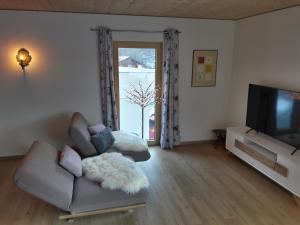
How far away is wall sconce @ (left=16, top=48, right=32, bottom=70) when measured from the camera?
154 inches

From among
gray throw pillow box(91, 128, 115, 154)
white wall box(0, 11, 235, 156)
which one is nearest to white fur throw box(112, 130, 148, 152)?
gray throw pillow box(91, 128, 115, 154)

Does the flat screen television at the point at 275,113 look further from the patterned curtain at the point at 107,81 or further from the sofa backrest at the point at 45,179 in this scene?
the sofa backrest at the point at 45,179

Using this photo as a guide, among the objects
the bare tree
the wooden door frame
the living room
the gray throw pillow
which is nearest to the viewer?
the living room

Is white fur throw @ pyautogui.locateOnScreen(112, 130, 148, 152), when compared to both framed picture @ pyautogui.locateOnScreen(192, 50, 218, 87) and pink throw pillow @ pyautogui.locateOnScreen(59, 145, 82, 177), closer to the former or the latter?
pink throw pillow @ pyautogui.locateOnScreen(59, 145, 82, 177)

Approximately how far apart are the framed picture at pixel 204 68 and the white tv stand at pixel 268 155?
1098mm

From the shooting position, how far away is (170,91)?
184 inches

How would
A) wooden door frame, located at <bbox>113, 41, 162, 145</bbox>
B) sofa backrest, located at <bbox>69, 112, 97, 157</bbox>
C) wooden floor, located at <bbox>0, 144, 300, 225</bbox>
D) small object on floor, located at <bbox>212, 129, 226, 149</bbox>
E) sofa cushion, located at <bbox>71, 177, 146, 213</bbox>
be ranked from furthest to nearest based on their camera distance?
1. small object on floor, located at <bbox>212, 129, 226, 149</bbox>
2. wooden door frame, located at <bbox>113, 41, 162, 145</bbox>
3. sofa backrest, located at <bbox>69, 112, 97, 157</bbox>
4. wooden floor, located at <bbox>0, 144, 300, 225</bbox>
5. sofa cushion, located at <bbox>71, 177, 146, 213</bbox>

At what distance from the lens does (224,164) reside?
14.0ft

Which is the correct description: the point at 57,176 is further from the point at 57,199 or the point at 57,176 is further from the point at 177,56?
the point at 177,56

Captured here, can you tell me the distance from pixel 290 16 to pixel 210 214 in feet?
9.71

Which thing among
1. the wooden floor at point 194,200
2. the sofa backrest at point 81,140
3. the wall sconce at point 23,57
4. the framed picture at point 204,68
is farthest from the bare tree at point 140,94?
the wall sconce at point 23,57

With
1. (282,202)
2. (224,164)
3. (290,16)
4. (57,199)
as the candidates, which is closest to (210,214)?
(282,202)

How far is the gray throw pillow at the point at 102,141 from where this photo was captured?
353 centimetres

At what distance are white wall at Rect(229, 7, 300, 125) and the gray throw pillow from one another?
2636 mm
